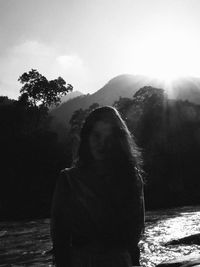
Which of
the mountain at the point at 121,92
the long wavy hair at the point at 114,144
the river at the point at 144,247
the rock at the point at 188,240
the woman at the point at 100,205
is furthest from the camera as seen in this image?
the mountain at the point at 121,92

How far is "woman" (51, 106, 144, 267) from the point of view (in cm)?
210

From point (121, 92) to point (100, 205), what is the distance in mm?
172648

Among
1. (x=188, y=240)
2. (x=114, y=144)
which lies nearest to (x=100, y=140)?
(x=114, y=144)

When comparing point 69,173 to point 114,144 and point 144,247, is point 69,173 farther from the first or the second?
point 144,247

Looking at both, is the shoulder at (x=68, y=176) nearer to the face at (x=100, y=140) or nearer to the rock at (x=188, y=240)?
the face at (x=100, y=140)

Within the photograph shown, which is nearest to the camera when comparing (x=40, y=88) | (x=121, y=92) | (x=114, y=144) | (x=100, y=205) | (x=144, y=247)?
(x=100, y=205)

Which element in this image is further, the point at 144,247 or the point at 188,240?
the point at 188,240

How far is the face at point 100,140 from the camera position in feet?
7.49

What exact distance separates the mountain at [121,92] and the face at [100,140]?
119557mm

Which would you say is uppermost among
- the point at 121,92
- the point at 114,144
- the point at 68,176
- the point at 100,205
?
the point at 121,92

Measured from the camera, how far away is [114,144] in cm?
231

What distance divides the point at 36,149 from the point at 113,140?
5095 cm

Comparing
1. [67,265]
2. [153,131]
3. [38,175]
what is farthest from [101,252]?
[153,131]

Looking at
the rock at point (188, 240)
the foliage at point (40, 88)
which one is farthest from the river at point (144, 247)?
the foliage at point (40, 88)
